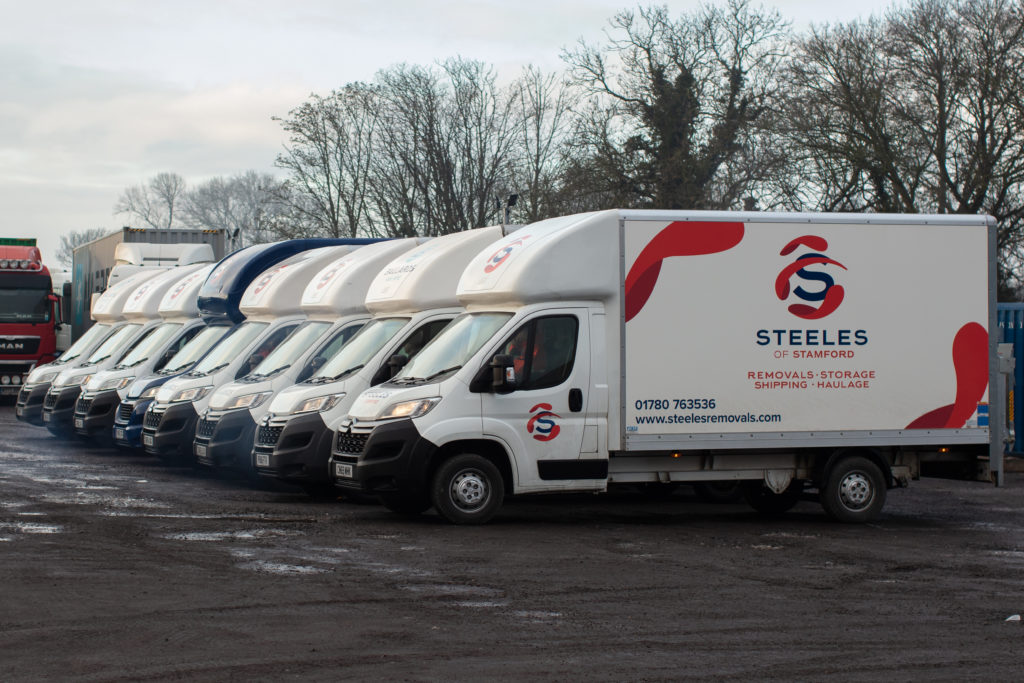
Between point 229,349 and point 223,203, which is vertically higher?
point 223,203

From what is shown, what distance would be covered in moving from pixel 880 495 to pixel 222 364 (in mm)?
8642

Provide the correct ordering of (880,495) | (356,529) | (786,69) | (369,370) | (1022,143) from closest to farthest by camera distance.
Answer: (356,529)
(880,495)
(369,370)
(1022,143)
(786,69)

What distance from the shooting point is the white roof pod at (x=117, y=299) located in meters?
25.5

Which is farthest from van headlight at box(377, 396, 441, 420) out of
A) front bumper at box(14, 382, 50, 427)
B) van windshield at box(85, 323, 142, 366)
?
front bumper at box(14, 382, 50, 427)

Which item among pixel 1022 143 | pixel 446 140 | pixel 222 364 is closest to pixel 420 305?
pixel 222 364

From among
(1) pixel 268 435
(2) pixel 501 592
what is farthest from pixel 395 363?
(2) pixel 501 592

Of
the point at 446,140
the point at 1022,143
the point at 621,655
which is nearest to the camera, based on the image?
the point at 621,655

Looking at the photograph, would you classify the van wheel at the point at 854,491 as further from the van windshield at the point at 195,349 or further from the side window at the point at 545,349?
the van windshield at the point at 195,349

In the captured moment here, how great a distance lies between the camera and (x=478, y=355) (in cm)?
1284

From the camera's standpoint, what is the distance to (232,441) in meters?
16.2

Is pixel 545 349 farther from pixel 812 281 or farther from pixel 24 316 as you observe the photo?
pixel 24 316

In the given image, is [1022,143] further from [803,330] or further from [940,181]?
[803,330]

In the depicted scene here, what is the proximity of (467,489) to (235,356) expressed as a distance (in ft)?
21.1

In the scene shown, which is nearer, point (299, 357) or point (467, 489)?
point (467, 489)
